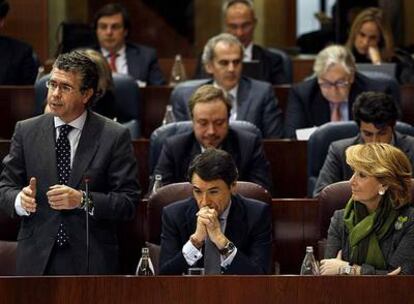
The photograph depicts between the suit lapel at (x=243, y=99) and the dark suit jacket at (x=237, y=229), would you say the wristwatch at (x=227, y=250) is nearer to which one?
the dark suit jacket at (x=237, y=229)

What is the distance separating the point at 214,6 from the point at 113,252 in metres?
6.29

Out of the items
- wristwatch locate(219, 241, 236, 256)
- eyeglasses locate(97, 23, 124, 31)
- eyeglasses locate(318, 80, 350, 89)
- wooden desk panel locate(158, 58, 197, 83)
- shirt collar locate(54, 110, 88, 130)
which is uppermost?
eyeglasses locate(97, 23, 124, 31)

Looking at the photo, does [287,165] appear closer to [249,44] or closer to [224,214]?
[224,214]

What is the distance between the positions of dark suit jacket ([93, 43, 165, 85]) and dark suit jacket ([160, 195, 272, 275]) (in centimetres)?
353

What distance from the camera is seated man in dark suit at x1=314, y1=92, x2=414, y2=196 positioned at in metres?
6.09

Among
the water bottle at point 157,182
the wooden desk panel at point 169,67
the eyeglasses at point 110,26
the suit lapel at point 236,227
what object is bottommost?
the suit lapel at point 236,227

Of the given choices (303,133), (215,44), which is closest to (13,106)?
(215,44)

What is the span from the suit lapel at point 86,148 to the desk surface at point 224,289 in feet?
2.77

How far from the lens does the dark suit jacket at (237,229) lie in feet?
16.9

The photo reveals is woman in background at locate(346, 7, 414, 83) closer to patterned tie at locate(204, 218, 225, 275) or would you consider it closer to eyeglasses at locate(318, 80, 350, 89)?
eyeglasses at locate(318, 80, 350, 89)

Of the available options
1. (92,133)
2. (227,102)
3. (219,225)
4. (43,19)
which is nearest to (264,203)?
(219,225)

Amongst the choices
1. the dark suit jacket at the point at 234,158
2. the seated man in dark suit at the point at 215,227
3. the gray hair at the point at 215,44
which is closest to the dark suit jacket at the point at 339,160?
the dark suit jacket at the point at 234,158

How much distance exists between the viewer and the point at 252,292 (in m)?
4.31

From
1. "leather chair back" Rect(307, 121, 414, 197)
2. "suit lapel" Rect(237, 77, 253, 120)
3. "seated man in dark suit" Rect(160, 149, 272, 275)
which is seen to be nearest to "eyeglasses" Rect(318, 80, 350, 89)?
"suit lapel" Rect(237, 77, 253, 120)
